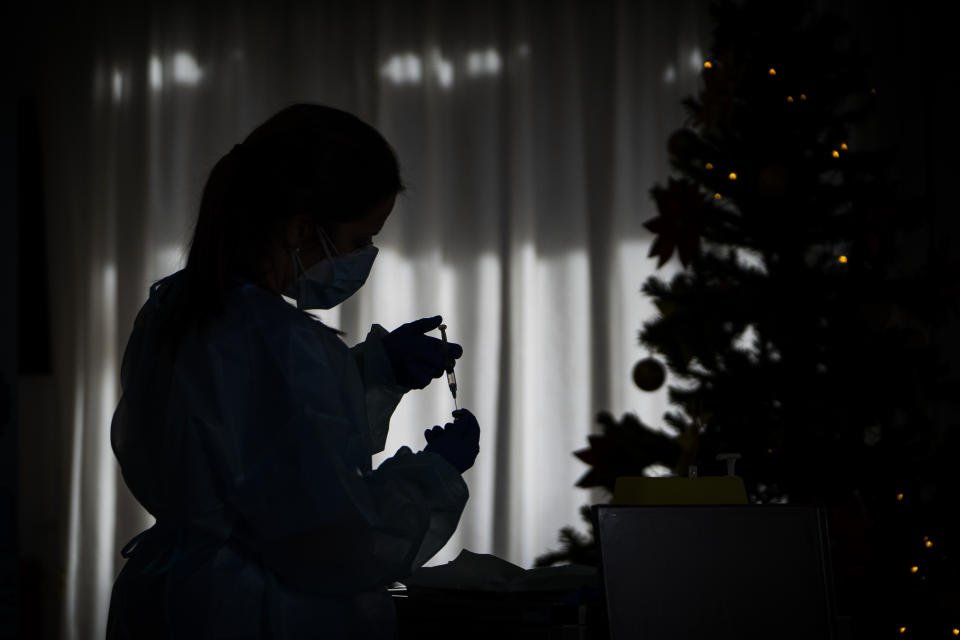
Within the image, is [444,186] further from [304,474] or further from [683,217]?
[304,474]

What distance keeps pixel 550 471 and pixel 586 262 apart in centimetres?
A: 64

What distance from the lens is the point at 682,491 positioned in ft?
3.00

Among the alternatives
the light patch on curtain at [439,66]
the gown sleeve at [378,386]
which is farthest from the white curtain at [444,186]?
Answer: the gown sleeve at [378,386]

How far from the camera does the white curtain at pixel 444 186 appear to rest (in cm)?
265

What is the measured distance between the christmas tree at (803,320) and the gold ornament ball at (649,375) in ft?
0.20

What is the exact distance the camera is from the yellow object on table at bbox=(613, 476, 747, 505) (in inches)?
36.0

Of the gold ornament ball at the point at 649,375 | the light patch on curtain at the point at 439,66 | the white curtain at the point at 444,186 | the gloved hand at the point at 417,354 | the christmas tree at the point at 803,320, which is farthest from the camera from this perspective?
the light patch on curtain at the point at 439,66

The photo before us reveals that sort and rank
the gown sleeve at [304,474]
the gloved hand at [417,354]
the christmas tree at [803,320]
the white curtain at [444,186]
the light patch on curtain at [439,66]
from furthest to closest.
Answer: the light patch on curtain at [439,66]
the white curtain at [444,186]
the christmas tree at [803,320]
the gloved hand at [417,354]
the gown sleeve at [304,474]

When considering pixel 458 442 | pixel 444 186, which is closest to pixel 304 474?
pixel 458 442

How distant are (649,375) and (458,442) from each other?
106 centimetres

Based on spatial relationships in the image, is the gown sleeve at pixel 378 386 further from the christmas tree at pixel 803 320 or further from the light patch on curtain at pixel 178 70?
the light patch on curtain at pixel 178 70

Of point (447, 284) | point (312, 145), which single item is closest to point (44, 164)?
point (447, 284)

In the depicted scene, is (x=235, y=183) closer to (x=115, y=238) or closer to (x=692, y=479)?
(x=692, y=479)

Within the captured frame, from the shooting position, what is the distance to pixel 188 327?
828 millimetres
